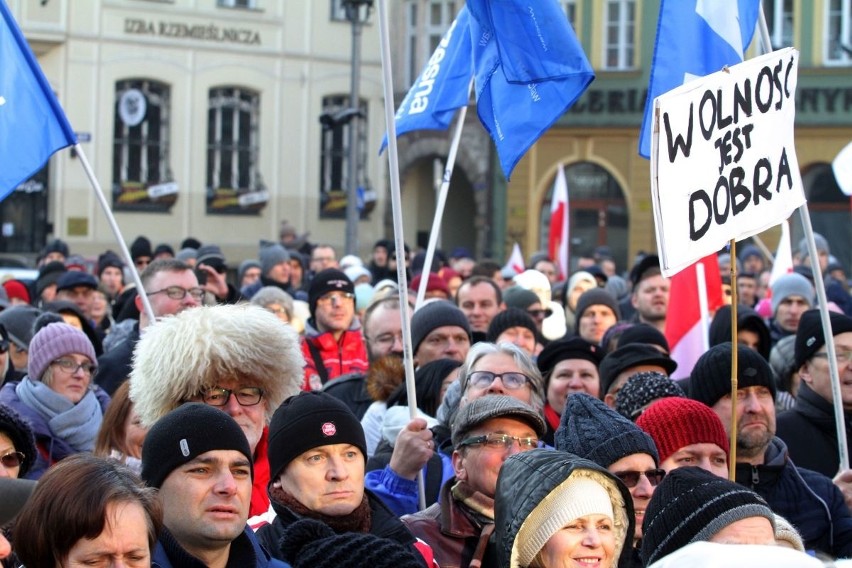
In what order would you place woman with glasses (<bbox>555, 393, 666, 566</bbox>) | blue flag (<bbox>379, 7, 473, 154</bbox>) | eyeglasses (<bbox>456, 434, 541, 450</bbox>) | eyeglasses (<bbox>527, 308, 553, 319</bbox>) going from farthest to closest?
eyeglasses (<bbox>527, 308, 553, 319</bbox>), blue flag (<bbox>379, 7, 473, 154</bbox>), eyeglasses (<bbox>456, 434, 541, 450</bbox>), woman with glasses (<bbox>555, 393, 666, 566</bbox>)

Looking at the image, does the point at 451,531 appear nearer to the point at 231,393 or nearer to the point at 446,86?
the point at 231,393

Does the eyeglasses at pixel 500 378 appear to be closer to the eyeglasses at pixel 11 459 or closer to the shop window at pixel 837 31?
the eyeglasses at pixel 11 459

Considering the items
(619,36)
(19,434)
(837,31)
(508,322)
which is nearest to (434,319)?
(508,322)

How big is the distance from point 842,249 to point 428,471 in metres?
28.8

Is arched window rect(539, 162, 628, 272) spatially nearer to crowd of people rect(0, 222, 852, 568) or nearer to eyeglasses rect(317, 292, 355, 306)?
eyeglasses rect(317, 292, 355, 306)

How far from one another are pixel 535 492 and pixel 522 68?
3.33 m

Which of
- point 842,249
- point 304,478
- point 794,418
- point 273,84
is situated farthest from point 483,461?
point 273,84

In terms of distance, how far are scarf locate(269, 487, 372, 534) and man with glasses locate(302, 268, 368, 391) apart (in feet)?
13.4

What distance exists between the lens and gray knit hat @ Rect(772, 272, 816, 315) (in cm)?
1080

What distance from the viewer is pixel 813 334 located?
7156mm

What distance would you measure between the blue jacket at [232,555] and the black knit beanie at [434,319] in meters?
3.42

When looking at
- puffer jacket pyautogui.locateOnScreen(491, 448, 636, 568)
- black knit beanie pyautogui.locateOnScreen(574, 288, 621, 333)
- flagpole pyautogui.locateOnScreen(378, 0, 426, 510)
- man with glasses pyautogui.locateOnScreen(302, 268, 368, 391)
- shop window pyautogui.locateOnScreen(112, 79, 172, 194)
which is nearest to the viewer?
puffer jacket pyautogui.locateOnScreen(491, 448, 636, 568)

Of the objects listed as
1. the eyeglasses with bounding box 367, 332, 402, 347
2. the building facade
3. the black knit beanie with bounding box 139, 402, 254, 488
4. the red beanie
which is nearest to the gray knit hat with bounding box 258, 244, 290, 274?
the eyeglasses with bounding box 367, 332, 402, 347

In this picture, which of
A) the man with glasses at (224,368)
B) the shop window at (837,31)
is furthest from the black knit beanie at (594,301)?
the shop window at (837,31)
